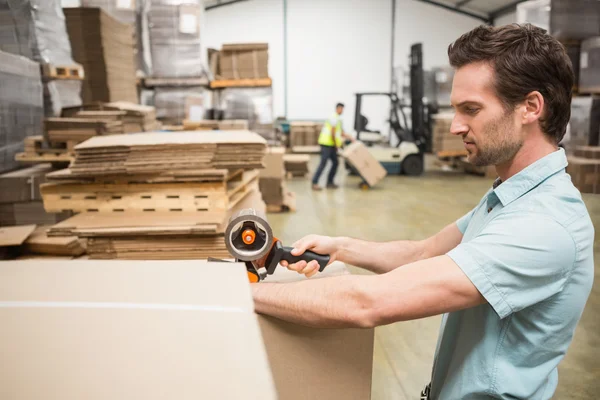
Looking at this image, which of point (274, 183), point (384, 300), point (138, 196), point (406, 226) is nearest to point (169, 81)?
point (274, 183)

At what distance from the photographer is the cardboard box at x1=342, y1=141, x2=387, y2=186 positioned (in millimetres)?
9289

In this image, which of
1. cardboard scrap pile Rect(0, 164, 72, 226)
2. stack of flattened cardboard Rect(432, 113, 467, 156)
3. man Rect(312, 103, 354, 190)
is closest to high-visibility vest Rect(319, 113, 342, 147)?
man Rect(312, 103, 354, 190)

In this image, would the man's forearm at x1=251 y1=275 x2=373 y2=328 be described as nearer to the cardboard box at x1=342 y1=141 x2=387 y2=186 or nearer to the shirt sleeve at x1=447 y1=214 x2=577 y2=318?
the shirt sleeve at x1=447 y1=214 x2=577 y2=318

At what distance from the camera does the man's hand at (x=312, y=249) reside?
5.08 feet

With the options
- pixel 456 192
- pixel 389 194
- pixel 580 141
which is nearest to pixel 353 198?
pixel 389 194

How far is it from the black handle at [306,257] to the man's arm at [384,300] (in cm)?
32

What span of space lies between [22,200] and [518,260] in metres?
3.79

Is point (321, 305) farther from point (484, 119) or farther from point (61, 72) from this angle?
point (61, 72)

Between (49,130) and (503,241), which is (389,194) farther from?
(503,241)

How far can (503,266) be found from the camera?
117 cm

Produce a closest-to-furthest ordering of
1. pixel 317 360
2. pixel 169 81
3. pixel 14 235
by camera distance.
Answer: pixel 317 360
pixel 14 235
pixel 169 81

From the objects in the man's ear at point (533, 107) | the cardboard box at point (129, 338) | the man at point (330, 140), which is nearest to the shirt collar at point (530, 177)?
the man's ear at point (533, 107)

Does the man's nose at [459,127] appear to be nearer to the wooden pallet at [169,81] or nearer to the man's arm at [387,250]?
the man's arm at [387,250]

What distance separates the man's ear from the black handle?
2.26 ft
